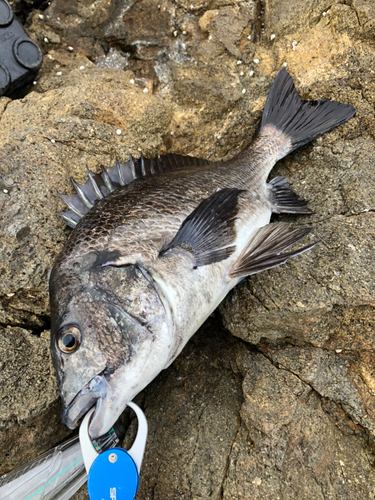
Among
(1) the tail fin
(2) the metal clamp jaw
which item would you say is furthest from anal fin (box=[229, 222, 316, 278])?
(2) the metal clamp jaw

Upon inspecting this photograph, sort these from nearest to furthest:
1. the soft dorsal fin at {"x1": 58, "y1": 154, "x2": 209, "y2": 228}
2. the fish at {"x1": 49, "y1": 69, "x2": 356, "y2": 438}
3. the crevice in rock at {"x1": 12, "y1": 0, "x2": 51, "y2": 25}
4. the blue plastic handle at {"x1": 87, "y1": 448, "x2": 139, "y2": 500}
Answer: the blue plastic handle at {"x1": 87, "y1": 448, "x2": 139, "y2": 500}, the fish at {"x1": 49, "y1": 69, "x2": 356, "y2": 438}, the soft dorsal fin at {"x1": 58, "y1": 154, "x2": 209, "y2": 228}, the crevice in rock at {"x1": 12, "y1": 0, "x2": 51, "y2": 25}

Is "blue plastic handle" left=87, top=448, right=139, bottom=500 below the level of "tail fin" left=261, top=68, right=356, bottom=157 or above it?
below

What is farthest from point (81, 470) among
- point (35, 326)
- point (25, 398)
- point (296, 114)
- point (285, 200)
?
point (296, 114)

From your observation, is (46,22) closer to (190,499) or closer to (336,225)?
(336,225)

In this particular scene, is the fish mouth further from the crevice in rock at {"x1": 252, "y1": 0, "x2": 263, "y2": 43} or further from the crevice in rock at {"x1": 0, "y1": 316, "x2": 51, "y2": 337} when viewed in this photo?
the crevice in rock at {"x1": 252, "y1": 0, "x2": 263, "y2": 43}

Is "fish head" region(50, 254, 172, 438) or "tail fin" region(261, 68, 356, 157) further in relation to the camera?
"tail fin" region(261, 68, 356, 157)

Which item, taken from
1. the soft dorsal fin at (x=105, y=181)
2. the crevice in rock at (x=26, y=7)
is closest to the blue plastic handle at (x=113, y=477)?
the soft dorsal fin at (x=105, y=181)

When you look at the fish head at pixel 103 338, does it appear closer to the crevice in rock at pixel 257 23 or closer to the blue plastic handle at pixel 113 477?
the blue plastic handle at pixel 113 477

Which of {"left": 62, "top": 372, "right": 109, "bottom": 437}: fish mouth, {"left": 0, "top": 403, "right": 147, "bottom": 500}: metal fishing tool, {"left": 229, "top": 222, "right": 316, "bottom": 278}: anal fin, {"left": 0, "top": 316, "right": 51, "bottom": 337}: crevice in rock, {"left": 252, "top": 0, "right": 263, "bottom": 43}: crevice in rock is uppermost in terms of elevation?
{"left": 252, "top": 0, "right": 263, "bottom": 43}: crevice in rock
